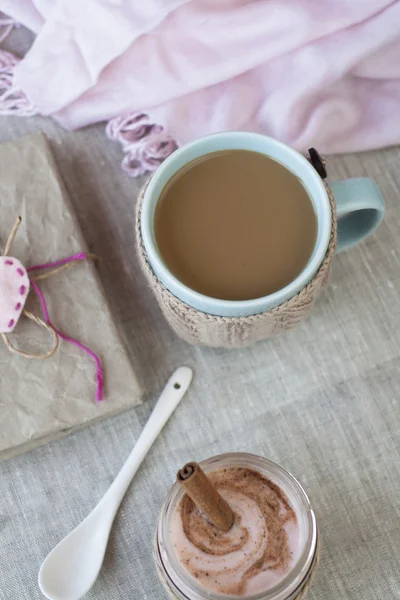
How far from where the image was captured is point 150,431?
0.54 m

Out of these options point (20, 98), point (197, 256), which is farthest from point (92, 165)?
point (197, 256)

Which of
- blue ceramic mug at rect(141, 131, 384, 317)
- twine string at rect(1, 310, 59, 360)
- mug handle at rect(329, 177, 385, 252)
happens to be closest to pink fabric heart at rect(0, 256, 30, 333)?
twine string at rect(1, 310, 59, 360)

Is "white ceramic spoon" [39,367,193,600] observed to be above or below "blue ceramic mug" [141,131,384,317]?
below

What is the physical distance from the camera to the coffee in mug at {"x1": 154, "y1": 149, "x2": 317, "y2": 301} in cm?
46

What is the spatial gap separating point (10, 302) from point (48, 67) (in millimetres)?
212

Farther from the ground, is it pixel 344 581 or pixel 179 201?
pixel 179 201

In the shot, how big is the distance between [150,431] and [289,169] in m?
0.22

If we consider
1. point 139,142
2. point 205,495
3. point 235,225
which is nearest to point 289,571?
point 205,495

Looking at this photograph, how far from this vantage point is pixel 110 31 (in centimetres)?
57

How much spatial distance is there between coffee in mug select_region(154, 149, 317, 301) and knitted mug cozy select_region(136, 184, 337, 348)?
0.04 ft

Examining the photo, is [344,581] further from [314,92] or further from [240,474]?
[314,92]

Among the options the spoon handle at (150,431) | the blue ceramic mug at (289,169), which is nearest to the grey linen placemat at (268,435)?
the spoon handle at (150,431)

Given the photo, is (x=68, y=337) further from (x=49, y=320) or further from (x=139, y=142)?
(x=139, y=142)

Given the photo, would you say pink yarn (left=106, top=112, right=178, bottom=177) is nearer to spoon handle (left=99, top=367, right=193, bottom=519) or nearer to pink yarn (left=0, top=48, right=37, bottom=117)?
pink yarn (left=0, top=48, right=37, bottom=117)
